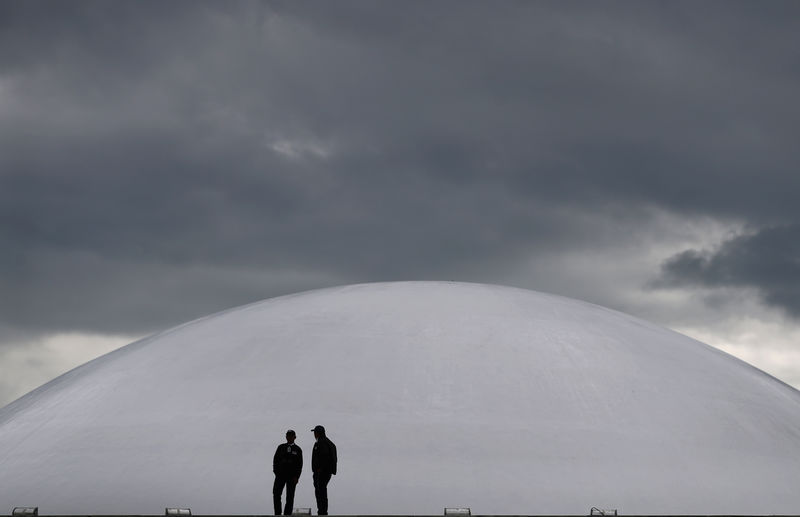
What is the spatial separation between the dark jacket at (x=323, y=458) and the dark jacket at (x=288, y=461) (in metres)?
0.40

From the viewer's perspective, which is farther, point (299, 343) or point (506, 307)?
point (506, 307)

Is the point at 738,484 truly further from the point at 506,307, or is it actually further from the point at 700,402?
the point at 506,307

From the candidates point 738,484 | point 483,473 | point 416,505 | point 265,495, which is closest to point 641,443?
point 738,484

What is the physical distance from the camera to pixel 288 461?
21656 millimetres

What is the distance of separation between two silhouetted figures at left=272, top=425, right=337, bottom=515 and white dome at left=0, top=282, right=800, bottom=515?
2.88 m

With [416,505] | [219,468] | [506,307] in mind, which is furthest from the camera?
[506,307]

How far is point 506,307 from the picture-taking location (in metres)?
34.7

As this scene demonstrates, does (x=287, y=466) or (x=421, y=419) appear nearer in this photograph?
(x=287, y=466)

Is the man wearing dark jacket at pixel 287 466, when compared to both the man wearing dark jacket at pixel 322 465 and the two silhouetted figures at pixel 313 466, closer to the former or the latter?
the two silhouetted figures at pixel 313 466

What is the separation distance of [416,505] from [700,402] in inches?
423

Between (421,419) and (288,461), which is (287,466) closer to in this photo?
(288,461)

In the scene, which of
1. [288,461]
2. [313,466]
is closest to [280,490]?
[288,461]

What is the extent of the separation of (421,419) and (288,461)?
641cm

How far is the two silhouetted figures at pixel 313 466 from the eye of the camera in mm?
21438
